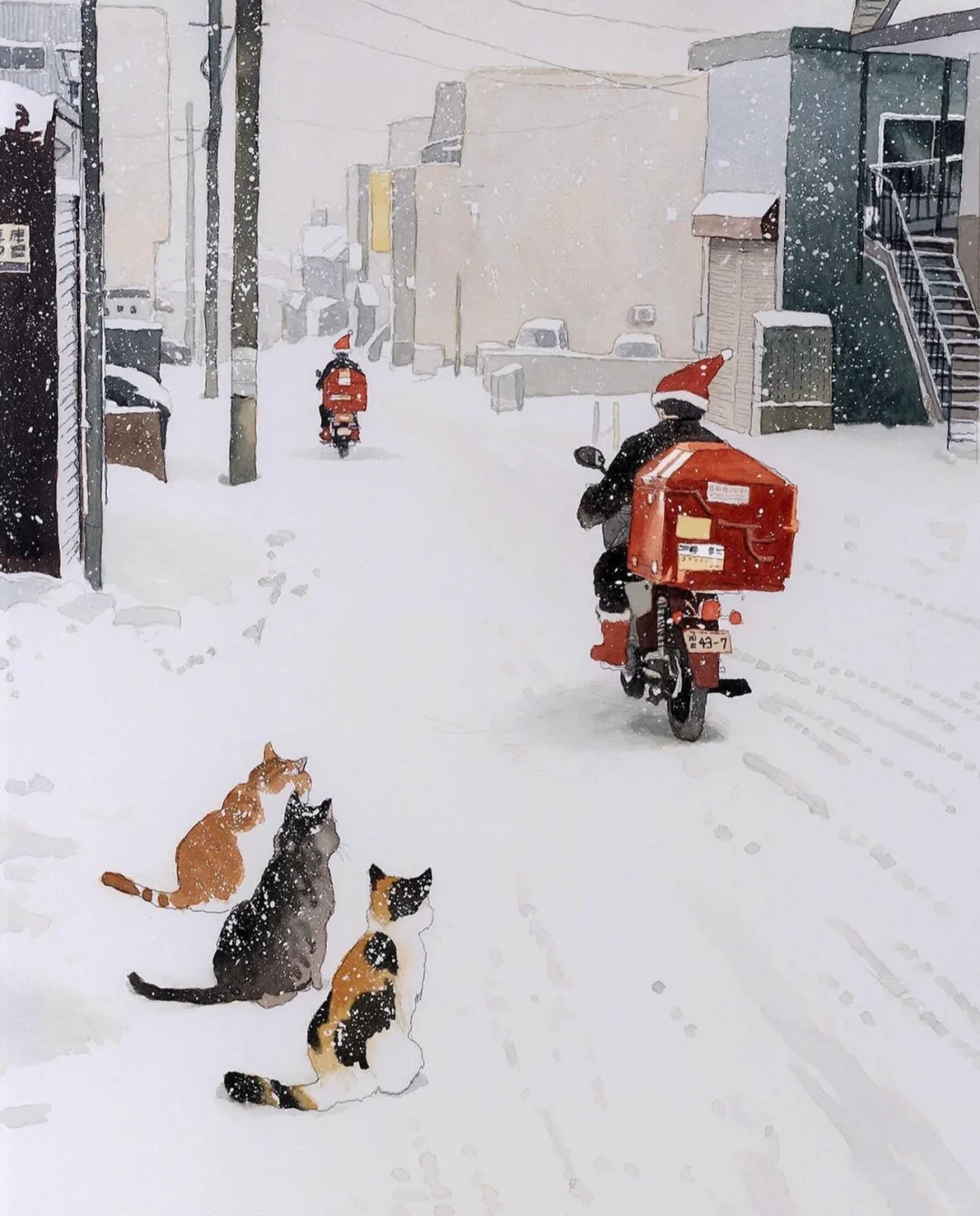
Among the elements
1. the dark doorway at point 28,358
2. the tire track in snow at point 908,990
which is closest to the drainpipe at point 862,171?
the dark doorway at point 28,358

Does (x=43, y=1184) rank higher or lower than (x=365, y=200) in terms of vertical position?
lower

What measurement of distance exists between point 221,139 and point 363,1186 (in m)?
10.2

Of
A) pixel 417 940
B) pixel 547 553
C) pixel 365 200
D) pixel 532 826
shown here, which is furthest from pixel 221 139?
pixel 417 940

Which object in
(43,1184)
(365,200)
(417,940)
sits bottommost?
(43,1184)

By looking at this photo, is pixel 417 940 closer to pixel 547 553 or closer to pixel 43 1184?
pixel 43 1184

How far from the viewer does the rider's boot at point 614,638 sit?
19.7ft

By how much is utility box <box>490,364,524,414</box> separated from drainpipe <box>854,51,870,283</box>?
328 cm

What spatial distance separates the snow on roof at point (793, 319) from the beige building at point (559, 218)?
0.94 m

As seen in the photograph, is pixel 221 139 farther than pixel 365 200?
No

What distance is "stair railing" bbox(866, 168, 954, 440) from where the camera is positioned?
12.4 metres

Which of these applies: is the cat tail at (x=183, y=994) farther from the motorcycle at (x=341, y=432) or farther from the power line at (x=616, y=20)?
the motorcycle at (x=341, y=432)

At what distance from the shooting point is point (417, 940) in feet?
9.82

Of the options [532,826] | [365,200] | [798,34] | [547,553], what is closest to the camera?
[532,826]

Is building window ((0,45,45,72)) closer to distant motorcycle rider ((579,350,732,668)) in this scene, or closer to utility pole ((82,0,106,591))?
utility pole ((82,0,106,591))
